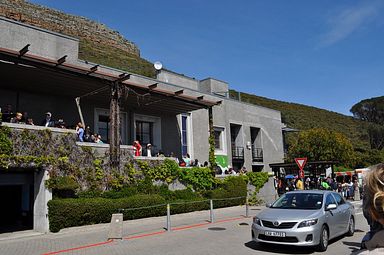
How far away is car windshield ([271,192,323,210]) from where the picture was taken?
34.1 feet

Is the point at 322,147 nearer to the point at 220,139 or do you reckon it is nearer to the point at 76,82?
the point at 220,139

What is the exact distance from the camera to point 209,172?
21.7 metres

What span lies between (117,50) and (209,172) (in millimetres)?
62828

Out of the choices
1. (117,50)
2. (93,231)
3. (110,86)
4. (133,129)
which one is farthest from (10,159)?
(117,50)

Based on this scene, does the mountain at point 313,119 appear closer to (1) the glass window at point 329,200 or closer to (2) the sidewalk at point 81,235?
(2) the sidewalk at point 81,235

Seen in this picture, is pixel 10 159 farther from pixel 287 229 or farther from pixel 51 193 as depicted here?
pixel 287 229

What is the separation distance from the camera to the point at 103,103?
22.1 meters

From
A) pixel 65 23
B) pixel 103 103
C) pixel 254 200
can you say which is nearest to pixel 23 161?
pixel 103 103

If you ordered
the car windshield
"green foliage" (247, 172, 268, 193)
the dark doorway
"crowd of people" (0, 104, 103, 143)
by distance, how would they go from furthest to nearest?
"green foliage" (247, 172, 268, 193) → the dark doorway → "crowd of people" (0, 104, 103, 143) → the car windshield

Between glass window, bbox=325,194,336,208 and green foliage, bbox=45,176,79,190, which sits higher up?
green foliage, bbox=45,176,79,190

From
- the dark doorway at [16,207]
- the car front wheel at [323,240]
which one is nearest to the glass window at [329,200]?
the car front wheel at [323,240]

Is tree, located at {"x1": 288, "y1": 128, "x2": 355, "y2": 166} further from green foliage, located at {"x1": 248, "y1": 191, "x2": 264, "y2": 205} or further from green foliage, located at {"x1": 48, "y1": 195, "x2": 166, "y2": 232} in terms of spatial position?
green foliage, located at {"x1": 48, "y1": 195, "x2": 166, "y2": 232}

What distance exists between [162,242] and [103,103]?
495 inches

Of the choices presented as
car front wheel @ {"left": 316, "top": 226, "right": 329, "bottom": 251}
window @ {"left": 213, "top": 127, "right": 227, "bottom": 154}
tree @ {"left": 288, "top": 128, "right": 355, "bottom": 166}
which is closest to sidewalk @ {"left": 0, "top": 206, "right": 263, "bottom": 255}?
car front wheel @ {"left": 316, "top": 226, "right": 329, "bottom": 251}
